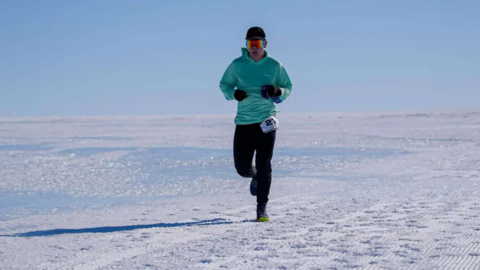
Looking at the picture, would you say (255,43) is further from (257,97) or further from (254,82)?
(257,97)

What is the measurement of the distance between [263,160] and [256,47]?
943mm

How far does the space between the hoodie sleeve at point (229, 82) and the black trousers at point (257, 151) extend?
30cm

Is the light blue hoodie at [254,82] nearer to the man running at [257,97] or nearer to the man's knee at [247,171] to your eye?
the man running at [257,97]

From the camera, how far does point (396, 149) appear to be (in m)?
13.8

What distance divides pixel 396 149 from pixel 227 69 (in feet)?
31.5

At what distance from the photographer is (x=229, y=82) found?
500cm

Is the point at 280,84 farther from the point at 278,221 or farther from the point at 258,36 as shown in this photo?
the point at 278,221

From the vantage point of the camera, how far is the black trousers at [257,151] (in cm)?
489

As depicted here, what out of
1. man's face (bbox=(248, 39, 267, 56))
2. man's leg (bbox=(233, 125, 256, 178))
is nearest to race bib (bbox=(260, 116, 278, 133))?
man's leg (bbox=(233, 125, 256, 178))

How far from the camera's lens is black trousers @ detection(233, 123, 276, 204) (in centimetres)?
489

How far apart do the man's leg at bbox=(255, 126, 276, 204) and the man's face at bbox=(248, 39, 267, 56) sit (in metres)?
0.63

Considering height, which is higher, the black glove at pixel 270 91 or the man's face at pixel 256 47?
the man's face at pixel 256 47

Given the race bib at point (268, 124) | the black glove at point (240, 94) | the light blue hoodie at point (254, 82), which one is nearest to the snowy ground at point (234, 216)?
the race bib at point (268, 124)

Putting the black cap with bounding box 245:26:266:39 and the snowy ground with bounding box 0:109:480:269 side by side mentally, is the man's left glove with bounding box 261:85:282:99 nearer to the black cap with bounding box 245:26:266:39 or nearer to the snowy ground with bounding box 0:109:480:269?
the black cap with bounding box 245:26:266:39
